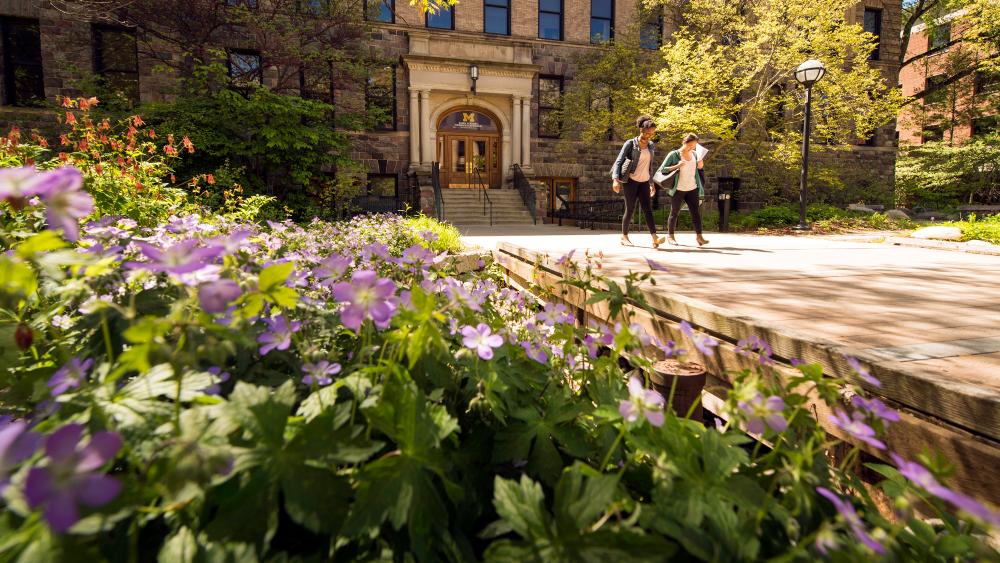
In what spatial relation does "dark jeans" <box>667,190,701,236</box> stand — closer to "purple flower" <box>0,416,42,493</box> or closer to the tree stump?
the tree stump

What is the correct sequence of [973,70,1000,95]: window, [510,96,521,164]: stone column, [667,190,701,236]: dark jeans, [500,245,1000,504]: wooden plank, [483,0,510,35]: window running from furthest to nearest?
[973,70,1000,95]: window < [483,0,510,35]: window < [510,96,521,164]: stone column < [667,190,701,236]: dark jeans < [500,245,1000,504]: wooden plank

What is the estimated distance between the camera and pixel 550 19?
20.0 metres

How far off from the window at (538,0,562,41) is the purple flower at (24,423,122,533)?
71.9 ft

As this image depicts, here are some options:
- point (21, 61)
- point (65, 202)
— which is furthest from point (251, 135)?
point (65, 202)

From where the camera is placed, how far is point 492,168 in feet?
66.4

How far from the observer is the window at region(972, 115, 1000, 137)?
2489cm

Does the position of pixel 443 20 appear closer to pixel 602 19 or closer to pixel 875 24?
pixel 602 19

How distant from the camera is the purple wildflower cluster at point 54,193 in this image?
69 cm

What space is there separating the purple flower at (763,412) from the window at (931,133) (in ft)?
118

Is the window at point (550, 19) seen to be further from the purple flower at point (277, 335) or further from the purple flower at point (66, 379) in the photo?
the purple flower at point (66, 379)

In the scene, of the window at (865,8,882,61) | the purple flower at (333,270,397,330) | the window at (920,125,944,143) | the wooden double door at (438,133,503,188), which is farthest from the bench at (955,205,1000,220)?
the purple flower at (333,270,397,330)

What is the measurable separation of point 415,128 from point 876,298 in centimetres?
1681

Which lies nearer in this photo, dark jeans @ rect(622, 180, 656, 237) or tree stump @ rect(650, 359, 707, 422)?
tree stump @ rect(650, 359, 707, 422)

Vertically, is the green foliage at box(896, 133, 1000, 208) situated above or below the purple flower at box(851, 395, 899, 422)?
above
